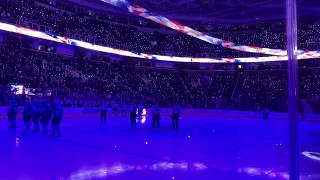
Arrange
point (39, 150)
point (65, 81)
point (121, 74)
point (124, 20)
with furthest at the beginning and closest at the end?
point (124, 20) < point (121, 74) < point (65, 81) < point (39, 150)

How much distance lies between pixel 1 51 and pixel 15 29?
2.02 metres

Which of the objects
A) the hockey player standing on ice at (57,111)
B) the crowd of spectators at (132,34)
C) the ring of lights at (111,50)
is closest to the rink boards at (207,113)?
the ring of lights at (111,50)

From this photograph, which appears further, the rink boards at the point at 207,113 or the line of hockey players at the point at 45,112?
the rink boards at the point at 207,113

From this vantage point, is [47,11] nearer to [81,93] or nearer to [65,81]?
[65,81]

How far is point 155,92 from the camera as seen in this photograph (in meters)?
32.6

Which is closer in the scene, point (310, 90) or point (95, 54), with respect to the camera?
point (310, 90)

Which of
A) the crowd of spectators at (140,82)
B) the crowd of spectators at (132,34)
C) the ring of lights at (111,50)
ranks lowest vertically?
the crowd of spectators at (140,82)

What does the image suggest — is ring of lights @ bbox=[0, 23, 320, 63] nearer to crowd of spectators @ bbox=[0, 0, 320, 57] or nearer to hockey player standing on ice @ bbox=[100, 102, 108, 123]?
crowd of spectators @ bbox=[0, 0, 320, 57]

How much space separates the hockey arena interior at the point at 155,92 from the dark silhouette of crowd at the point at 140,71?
Answer: 12 cm

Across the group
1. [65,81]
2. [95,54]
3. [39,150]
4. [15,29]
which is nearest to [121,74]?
[95,54]

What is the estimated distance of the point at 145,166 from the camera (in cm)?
692

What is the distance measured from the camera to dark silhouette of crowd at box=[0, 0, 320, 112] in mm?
25172

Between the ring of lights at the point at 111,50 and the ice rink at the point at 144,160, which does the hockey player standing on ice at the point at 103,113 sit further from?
the ring of lights at the point at 111,50

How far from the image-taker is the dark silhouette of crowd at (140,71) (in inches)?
991
